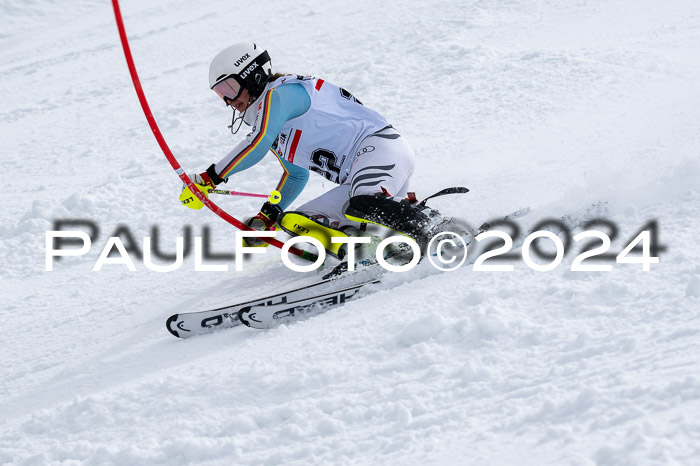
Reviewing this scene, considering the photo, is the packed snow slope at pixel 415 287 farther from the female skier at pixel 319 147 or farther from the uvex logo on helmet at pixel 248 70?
the uvex logo on helmet at pixel 248 70

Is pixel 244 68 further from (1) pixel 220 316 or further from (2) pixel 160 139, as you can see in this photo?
(1) pixel 220 316

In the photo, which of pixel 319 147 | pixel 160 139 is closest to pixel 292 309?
pixel 319 147

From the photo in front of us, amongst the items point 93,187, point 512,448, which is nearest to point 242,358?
point 512,448

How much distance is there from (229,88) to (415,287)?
1814mm

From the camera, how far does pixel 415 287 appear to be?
4035 millimetres

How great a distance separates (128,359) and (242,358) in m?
0.88

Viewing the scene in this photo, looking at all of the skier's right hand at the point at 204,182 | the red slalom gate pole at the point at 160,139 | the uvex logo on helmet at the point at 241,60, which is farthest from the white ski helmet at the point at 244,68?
the skier's right hand at the point at 204,182

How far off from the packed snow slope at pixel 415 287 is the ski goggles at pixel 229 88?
4.11 ft

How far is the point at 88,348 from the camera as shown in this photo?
173 inches

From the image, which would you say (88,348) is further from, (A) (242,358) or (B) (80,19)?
(B) (80,19)

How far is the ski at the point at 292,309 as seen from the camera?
404 centimetres

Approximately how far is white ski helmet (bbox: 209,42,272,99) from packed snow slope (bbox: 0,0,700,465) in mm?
1305

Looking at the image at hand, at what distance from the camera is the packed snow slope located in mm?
2764

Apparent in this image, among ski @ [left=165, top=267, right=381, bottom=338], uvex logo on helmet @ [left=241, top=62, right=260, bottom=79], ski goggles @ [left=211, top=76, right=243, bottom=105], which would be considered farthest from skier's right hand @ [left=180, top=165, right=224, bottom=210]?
ski @ [left=165, top=267, right=381, bottom=338]
